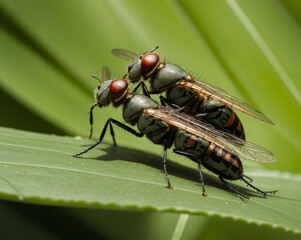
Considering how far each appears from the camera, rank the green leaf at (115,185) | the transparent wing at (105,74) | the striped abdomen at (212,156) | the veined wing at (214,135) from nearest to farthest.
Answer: the green leaf at (115,185), the veined wing at (214,135), the striped abdomen at (212,156), the transparent wing at (105,74)

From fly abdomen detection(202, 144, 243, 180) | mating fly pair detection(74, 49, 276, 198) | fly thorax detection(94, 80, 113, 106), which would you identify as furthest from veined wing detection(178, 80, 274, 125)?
fly thorax detection(94, 80, 113, 106)

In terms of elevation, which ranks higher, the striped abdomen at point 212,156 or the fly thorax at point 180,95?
the fly thorax at point 180,95

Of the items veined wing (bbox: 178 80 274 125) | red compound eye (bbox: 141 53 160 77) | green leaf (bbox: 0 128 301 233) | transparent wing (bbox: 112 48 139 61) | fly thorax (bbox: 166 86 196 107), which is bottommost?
green leaf (bbox: 0 128 301 233)

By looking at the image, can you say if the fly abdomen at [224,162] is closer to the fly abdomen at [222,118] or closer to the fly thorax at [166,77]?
the fly abdomen at [222,118]

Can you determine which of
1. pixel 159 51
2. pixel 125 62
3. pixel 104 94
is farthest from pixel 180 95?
pixel 125 62

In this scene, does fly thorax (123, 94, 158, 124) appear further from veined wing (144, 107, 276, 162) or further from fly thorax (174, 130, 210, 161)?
fly thorax (174, 130, 210, 161)

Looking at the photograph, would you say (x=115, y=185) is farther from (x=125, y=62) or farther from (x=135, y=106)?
(x=125, y=62)

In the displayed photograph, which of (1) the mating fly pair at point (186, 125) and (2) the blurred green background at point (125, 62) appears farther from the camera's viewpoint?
(2) the blurred green background at point (125, 62)

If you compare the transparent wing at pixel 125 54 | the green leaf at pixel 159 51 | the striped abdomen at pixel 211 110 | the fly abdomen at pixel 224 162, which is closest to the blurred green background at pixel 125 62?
the green leaf at pixel 159 51
